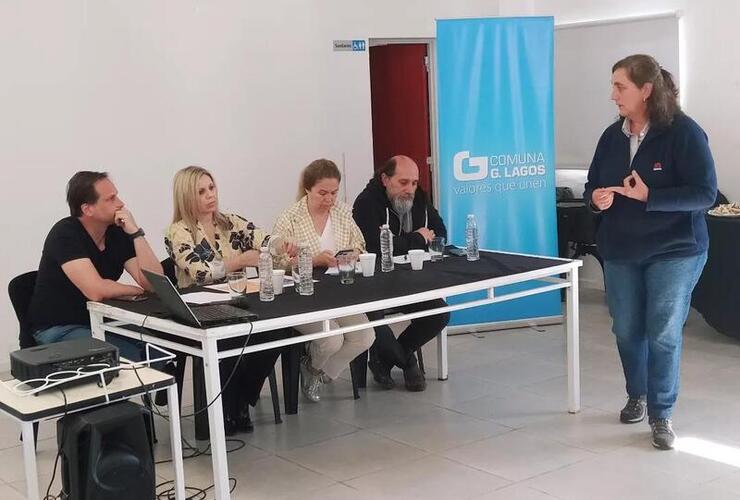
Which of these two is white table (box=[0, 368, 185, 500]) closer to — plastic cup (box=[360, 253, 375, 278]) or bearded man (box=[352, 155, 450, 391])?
plastic cup (box=[360, 253, 375, 278])

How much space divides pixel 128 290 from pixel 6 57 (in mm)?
2305

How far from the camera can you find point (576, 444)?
149 inches

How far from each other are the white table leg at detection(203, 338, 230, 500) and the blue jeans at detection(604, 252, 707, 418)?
1698mm

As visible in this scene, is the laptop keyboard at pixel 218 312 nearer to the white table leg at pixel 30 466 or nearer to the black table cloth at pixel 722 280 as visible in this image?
the white table leg at pixel 30 466

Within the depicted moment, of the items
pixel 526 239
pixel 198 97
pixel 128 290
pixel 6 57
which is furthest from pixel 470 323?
pixel 6 57

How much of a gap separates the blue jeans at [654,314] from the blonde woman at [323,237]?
3.73 feet

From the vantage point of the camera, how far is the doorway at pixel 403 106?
7.47 metres

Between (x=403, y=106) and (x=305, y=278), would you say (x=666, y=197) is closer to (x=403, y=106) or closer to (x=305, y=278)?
(x=305, y=278)

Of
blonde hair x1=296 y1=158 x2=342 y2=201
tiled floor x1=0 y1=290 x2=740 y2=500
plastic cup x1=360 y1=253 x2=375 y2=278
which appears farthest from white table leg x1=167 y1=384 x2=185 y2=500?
blonde hair x1=296 y1=158 x2=342 y2=201

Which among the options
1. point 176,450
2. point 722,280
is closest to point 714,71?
point 722,280

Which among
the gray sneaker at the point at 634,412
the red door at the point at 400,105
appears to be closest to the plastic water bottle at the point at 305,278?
the gray sneaker at the point at 634,412

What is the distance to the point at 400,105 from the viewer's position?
25.3 ft

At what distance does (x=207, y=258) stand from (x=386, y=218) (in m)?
1.05

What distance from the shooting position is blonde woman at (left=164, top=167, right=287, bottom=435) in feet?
13.4
